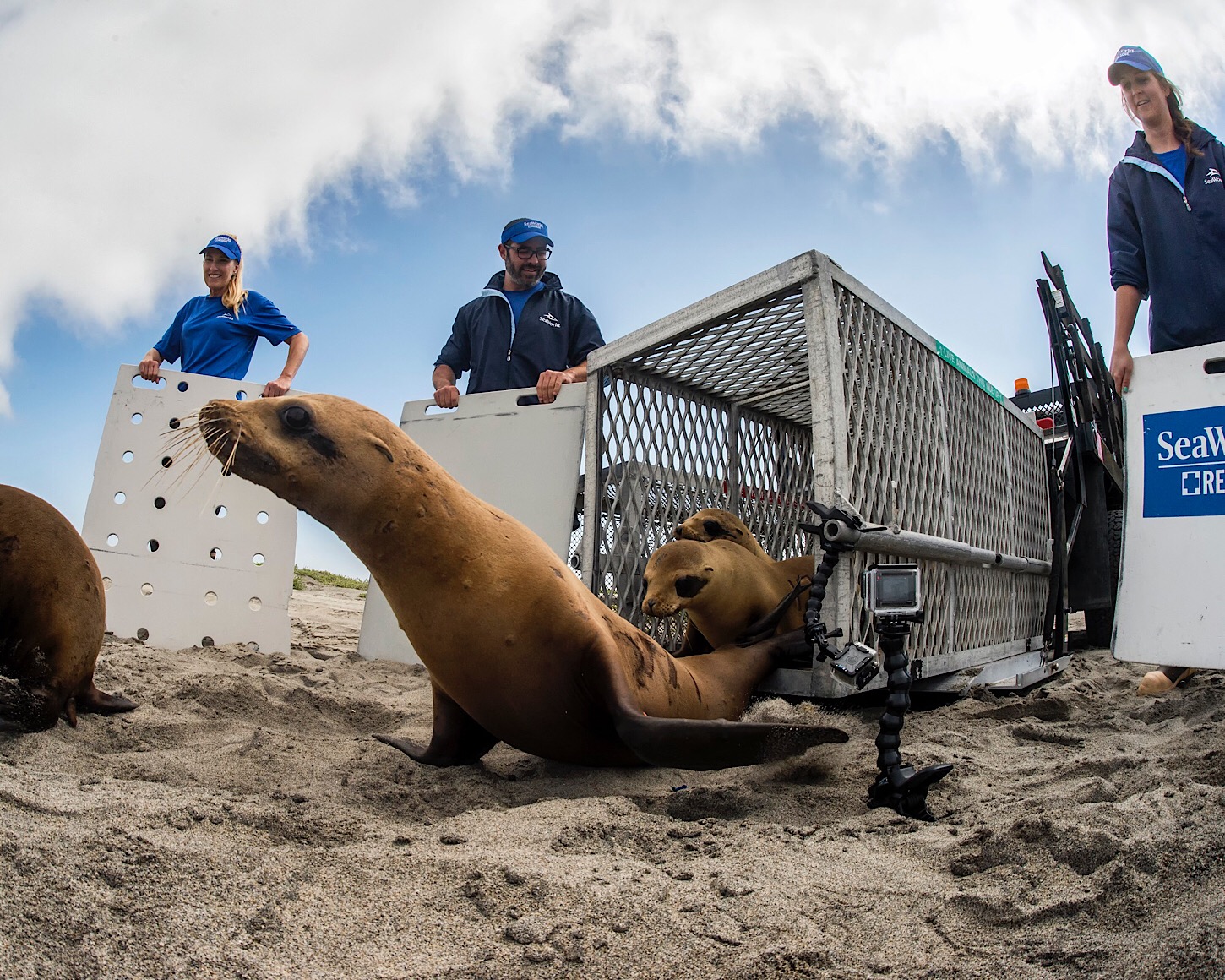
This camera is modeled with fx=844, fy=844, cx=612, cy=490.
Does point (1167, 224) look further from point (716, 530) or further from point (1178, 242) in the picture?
point (716, 530)

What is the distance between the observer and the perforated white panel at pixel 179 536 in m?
4.55

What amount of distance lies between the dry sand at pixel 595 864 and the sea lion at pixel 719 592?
76 cm

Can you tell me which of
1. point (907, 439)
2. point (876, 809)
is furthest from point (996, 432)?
point (876, 809)

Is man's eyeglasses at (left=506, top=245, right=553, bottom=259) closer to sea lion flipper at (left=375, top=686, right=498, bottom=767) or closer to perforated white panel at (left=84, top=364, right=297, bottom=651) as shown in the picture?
perforated white panel at (left=84, top=364, right=297, bottom=651)

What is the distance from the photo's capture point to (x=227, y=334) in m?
4.95

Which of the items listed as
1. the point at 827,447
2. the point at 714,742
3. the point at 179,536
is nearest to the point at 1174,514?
the point at 827,447

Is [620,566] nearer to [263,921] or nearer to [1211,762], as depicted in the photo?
[1211,762]

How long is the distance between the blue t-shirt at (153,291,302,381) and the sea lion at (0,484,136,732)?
8.01 ft

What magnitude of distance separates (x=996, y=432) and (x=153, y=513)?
4.58m

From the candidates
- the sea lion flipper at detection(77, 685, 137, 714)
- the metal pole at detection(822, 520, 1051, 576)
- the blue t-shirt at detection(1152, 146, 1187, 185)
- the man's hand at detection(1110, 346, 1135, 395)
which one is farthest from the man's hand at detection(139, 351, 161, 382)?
the blue t-shirt at detection(1152, 146, 1187, 185)

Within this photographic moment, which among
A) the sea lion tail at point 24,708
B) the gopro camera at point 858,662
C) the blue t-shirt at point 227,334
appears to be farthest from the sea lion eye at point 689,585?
the blue t-shirt at point 227,334

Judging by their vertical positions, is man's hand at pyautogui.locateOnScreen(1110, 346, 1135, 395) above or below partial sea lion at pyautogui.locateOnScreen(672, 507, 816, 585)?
above

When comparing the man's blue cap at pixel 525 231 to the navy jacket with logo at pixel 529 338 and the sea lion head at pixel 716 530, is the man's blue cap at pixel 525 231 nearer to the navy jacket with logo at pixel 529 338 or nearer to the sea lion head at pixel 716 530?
the navy jacket with logo at pixel 529 338

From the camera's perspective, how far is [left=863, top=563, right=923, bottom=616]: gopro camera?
2113 millimetres
